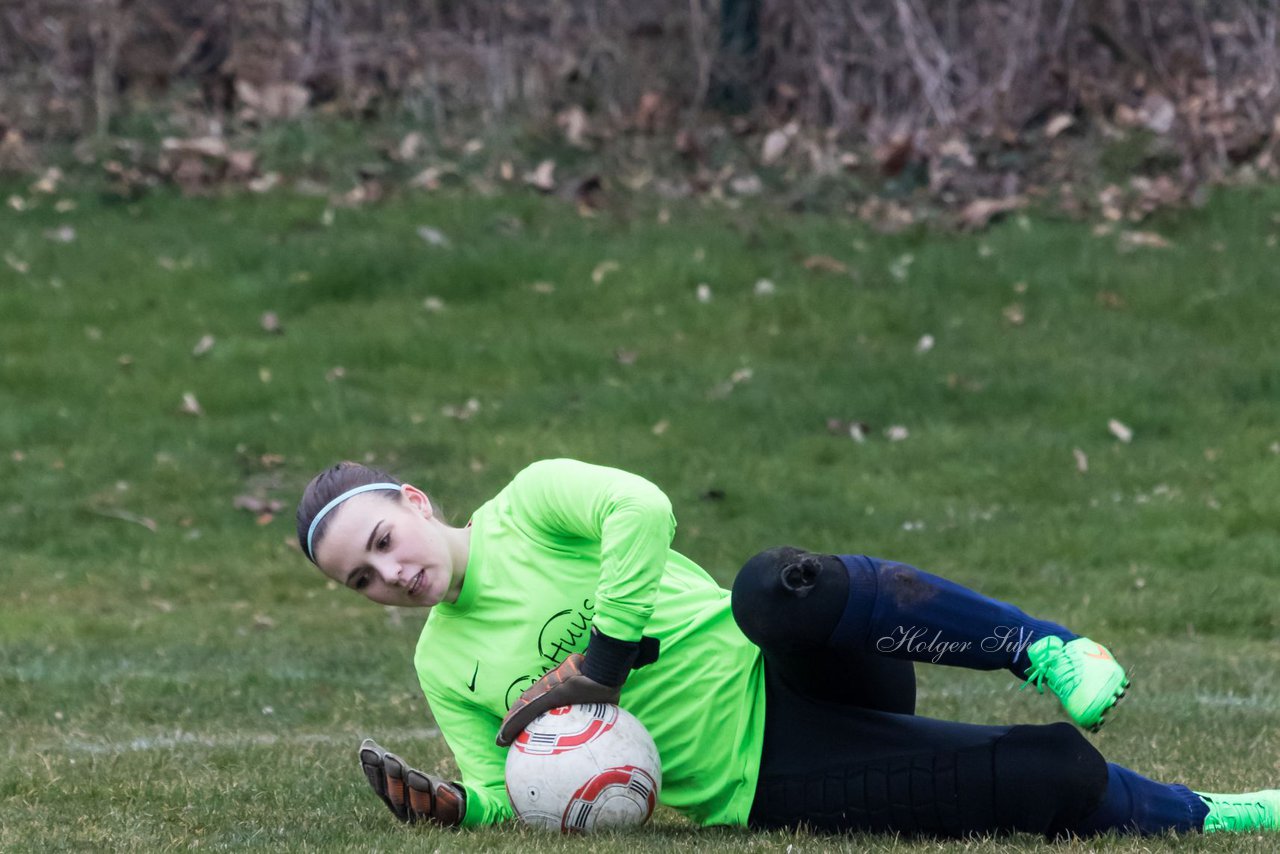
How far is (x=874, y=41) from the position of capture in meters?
16.4

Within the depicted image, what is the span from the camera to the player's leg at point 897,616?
386cm

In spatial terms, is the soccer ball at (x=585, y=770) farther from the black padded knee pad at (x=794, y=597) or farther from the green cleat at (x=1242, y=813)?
the green cleat at (x=1242, y=813)

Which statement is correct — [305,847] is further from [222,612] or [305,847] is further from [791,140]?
[791,140]

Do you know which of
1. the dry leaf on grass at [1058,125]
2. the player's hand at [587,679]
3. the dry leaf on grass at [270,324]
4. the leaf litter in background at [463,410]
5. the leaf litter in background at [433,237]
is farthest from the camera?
the dry leaf on grass at [1058,125]

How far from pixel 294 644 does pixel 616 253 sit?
6.06 meters

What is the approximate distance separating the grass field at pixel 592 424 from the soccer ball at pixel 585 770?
5.40 feet

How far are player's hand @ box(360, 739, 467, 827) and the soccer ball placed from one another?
15 cm

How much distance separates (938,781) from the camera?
412 cm

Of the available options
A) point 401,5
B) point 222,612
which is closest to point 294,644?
point 222,612

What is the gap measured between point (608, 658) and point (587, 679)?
7cm

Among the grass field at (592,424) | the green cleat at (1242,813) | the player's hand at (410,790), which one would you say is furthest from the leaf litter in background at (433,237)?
the green cleat at (1242,813)

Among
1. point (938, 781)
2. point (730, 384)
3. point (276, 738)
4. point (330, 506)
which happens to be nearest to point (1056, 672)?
point (938, 781)

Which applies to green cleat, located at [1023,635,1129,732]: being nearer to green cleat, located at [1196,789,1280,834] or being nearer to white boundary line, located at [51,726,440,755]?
green cleat, located at [1196,789,1280,834]

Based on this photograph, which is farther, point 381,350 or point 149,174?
point 149,174
